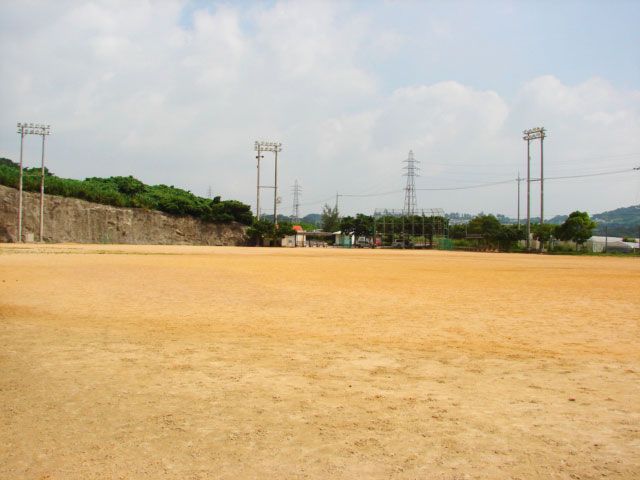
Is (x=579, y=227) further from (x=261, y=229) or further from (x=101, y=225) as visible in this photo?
(x=101, y=225)

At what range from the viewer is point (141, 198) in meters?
79.6

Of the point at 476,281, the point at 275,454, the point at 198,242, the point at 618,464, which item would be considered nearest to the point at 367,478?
the point at 275,454

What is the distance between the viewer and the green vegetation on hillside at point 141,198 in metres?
73.4

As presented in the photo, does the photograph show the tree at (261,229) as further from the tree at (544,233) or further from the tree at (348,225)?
the tree at (544,233)

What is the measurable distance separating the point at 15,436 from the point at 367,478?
107 inches

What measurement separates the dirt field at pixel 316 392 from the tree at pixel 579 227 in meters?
50.6

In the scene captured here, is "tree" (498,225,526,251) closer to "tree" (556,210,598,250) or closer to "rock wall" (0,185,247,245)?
"tree" (556,210,598,250)

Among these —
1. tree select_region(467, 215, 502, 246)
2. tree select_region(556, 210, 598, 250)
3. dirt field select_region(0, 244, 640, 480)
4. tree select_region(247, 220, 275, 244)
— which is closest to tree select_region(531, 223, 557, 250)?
tree select_region(556, 210, 598, 250)

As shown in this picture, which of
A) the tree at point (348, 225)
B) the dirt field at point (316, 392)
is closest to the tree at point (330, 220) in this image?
the tree at point (348, 225)

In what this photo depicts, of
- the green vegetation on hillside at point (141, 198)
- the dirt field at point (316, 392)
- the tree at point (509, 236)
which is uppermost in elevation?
the green vegetation on hillside at point (141, 198)

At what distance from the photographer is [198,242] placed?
8175 cm

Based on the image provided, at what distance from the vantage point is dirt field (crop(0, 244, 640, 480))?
3752 millimetres

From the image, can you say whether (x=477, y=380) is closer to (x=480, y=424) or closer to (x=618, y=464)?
(x=480, y=424)

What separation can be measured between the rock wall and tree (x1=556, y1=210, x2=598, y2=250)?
4610cm
